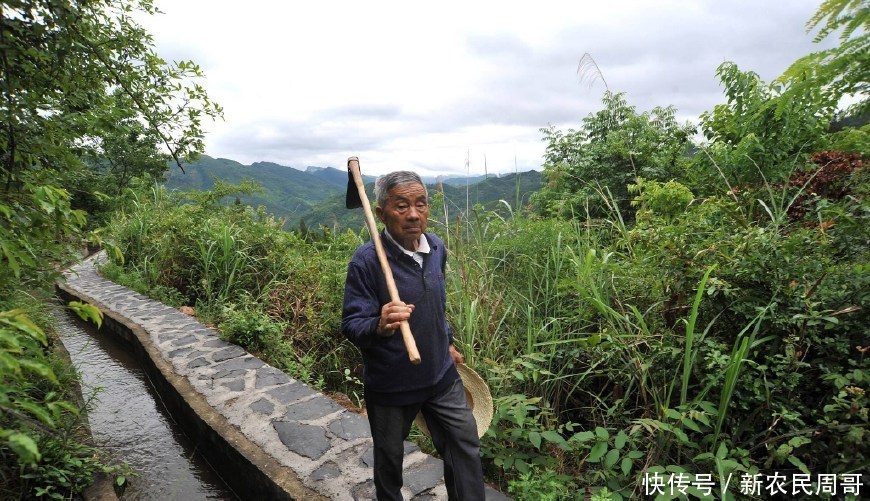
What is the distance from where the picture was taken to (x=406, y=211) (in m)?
1.95

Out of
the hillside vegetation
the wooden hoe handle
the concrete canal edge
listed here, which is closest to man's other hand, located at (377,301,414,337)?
the wooden hoe handle

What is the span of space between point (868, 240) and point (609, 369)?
1489mm


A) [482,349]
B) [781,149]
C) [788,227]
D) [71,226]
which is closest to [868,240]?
[788,227]

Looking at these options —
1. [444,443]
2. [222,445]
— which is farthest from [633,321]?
[222,445]

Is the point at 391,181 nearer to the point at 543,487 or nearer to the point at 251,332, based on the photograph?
the point at 543,487

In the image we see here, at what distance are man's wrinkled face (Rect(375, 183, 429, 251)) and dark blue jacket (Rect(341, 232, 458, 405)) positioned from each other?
0.29 feet

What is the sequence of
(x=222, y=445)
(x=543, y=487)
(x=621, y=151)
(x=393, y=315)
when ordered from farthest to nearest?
(x=621, y=151), (x=222, y=445), (x=543, y=487), (x=393, y=315)

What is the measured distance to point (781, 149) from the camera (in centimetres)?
466

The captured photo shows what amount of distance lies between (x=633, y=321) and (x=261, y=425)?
8.62ft

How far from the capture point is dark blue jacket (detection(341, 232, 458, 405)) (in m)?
1.92

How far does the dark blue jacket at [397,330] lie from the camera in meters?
1.92

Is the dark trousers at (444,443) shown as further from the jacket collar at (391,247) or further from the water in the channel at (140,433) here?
the water in the channel at (140,433)

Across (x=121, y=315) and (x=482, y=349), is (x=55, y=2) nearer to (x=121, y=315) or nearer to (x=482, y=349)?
(x=482, y=349)

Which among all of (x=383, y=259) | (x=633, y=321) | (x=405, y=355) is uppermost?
(x=383, y=259)
